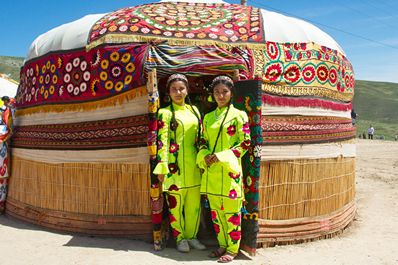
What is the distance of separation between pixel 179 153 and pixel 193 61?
95 centimetres

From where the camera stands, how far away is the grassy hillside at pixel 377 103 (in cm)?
5294

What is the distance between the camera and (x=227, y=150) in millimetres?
3529

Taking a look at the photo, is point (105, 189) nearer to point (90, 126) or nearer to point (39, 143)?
point (90, 126)

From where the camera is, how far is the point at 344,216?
5191mm

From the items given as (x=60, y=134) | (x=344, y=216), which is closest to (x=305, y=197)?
(x=344, y=216)

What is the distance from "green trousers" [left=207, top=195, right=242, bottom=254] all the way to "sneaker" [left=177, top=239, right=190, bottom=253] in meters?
0.32

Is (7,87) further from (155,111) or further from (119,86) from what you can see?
(155,111)

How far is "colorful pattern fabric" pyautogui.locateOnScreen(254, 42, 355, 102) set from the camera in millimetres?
4406

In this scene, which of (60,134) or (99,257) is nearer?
(99,257)

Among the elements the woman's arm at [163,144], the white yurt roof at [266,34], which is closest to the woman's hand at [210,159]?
the woman's arm at [163,144]

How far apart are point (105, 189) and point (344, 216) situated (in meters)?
3.01

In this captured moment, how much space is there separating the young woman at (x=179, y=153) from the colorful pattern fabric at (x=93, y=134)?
1.66 feet

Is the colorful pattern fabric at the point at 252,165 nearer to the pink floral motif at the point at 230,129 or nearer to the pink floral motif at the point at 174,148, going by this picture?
the pink floral motif at the point at 230,129

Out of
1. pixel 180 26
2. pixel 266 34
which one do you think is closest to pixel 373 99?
pixel 266 34
